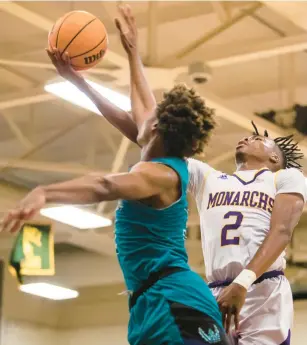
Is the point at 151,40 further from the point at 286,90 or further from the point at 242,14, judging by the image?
the point at 286,90

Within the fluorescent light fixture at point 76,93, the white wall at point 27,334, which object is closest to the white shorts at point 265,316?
the fluorescent light fixture at point 76,93

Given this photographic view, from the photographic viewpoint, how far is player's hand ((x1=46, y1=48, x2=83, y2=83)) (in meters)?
4.11

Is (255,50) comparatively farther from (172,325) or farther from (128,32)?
(172,325)

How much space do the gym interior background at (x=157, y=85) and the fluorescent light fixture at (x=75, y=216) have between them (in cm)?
23

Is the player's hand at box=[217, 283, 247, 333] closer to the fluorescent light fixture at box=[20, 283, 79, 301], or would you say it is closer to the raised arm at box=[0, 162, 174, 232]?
the raised arm at box=[0, 162, 174, 232]

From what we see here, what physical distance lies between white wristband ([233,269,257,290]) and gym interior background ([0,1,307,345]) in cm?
339

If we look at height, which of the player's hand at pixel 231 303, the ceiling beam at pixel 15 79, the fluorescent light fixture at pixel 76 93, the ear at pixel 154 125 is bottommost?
the player's hand at pixel 231 303

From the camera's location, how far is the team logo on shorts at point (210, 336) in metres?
3.23

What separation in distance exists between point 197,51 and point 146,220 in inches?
163

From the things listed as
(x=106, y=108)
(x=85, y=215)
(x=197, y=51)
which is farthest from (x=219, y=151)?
(x=106, y=108)

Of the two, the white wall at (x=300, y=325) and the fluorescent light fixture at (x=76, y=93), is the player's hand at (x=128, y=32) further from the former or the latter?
the white wall at (x=300, y=325)

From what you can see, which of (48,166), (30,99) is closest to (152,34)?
(30,99)

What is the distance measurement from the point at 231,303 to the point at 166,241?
19.5 inches

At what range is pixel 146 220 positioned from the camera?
10.9 feet
